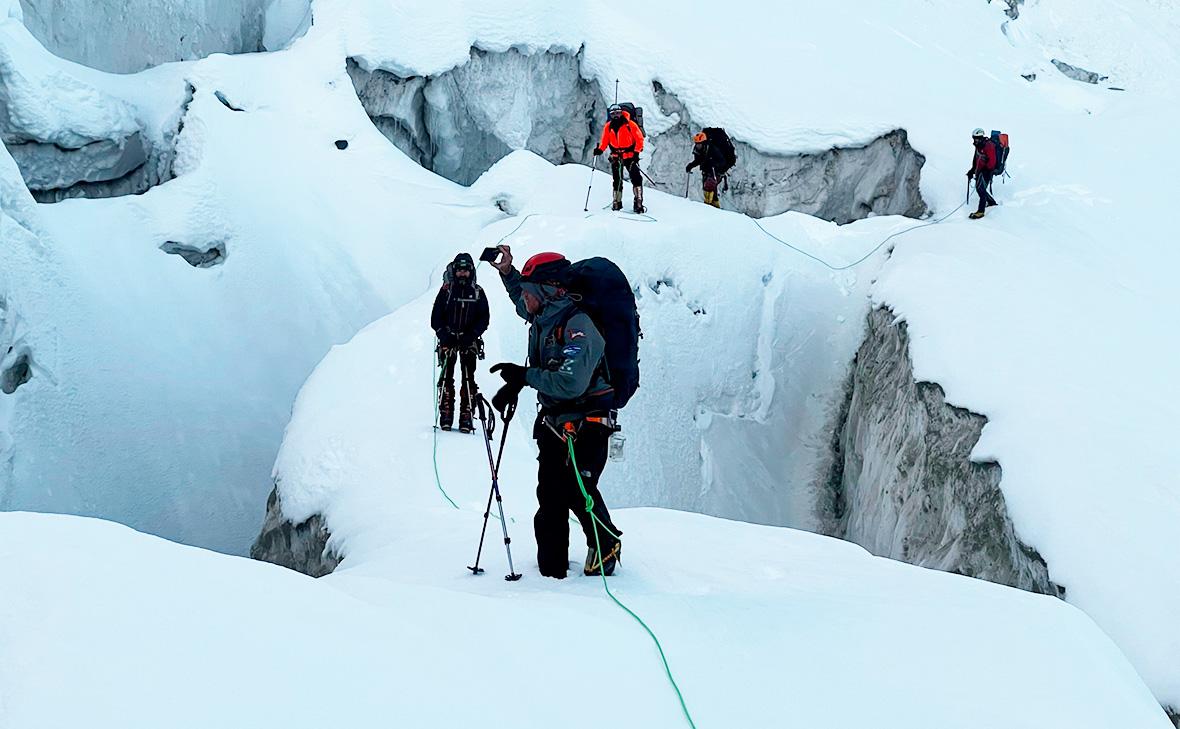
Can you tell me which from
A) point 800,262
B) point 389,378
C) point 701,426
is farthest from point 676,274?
point 389,378

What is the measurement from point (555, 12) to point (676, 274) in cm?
1174

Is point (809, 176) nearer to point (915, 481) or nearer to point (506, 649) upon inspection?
point (915, 481)

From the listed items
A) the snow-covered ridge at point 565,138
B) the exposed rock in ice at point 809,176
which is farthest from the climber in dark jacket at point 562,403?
the exposed rock in ice at point 809,176

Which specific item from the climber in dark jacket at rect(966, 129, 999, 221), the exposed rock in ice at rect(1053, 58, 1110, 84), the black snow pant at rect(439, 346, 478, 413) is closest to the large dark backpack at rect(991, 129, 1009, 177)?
the climber in dark jacket at rect(966, 129, 999, 221)

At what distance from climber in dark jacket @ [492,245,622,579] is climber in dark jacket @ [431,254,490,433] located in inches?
171

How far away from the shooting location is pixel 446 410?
1009 centimetres

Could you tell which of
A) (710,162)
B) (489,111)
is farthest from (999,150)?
(489,111)

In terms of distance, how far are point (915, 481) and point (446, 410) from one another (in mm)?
5784

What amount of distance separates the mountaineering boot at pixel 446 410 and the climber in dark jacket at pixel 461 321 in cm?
6

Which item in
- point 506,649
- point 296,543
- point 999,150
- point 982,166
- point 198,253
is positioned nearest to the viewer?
point 506,649

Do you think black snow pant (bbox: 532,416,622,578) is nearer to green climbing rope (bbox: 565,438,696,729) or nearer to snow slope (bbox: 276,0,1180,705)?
green climbing rope (bbox: 565,438,696,729)

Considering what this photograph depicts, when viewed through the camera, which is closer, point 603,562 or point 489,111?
point 603,562

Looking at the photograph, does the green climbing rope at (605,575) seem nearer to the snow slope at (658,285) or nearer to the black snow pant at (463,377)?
the snow slope at (658,285)

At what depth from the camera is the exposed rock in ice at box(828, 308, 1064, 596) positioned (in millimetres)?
9445
